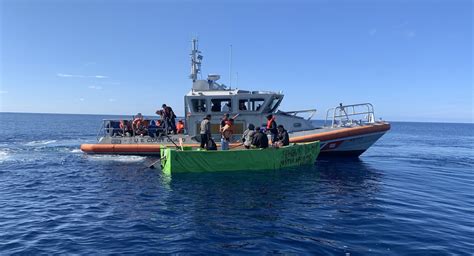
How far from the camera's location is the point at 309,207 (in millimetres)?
8469

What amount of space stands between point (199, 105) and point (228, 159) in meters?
4.71

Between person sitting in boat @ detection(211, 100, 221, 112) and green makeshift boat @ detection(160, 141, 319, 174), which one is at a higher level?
person sitting in boat @ detection(211, 100, 221, 112)

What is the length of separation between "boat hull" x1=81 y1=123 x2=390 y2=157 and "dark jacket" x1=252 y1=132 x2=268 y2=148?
5.14ft

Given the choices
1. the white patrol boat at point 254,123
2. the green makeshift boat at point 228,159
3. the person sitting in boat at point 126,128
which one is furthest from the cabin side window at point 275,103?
the person sitting in boat at point 126,128

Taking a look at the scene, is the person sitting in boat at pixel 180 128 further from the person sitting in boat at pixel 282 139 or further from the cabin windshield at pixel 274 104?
the person sitting in boat at pixel 282 139

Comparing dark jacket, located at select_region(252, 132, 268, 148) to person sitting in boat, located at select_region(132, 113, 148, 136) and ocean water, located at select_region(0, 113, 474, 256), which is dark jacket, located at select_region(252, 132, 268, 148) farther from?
person sitting in boat, located at select_region(132, 113, 148, 136)

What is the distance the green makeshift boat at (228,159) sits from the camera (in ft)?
41.7

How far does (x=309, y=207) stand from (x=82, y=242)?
5.10 metres

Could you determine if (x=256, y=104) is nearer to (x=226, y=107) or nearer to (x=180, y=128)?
(x=226, y=107)

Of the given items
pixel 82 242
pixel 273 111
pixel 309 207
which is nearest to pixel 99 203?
pixel 82 242

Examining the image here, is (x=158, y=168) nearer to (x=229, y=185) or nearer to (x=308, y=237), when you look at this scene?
(x=229, y=185)

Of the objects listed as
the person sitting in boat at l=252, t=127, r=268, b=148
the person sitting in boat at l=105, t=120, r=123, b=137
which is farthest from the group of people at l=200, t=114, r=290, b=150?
the person sitting in boat at l=105, t=120, r=123, b=137

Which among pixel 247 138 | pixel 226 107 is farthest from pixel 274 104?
pixel 247 138

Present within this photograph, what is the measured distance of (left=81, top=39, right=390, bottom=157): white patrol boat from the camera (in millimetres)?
15992
